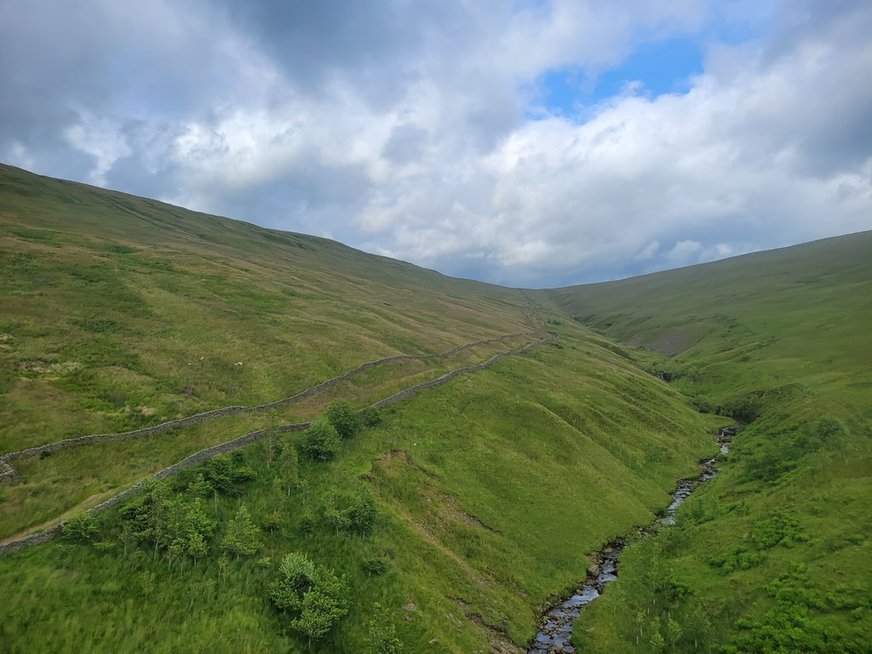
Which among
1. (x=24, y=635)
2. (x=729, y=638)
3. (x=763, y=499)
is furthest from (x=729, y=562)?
(x=24, y=635)

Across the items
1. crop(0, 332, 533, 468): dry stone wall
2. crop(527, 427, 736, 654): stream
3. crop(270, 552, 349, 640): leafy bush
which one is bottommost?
crop(527, 427, 736, 654): stream

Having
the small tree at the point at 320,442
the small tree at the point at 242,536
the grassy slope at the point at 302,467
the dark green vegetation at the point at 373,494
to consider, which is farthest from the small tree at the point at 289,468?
the small tree at the point at 242,536

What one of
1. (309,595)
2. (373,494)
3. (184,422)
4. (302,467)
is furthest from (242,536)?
(184,422)

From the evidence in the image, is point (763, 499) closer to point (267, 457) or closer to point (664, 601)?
point (664, 601)

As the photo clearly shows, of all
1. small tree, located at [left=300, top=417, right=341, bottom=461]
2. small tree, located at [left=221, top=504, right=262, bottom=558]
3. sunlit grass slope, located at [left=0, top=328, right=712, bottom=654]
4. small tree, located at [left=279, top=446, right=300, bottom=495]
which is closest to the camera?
sunlit grass slope, located at [left=0, top=328, right=712, bottom=654]

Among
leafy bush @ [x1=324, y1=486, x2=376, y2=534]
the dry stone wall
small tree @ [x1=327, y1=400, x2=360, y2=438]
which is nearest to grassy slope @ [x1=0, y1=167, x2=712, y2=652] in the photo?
leafy bush @ [x1=324, y1=486, x2=376, y2=534]

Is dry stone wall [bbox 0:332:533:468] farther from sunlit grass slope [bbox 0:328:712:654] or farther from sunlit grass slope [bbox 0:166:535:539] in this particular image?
sunlit grass slope [bbox 0:328:712:654]
